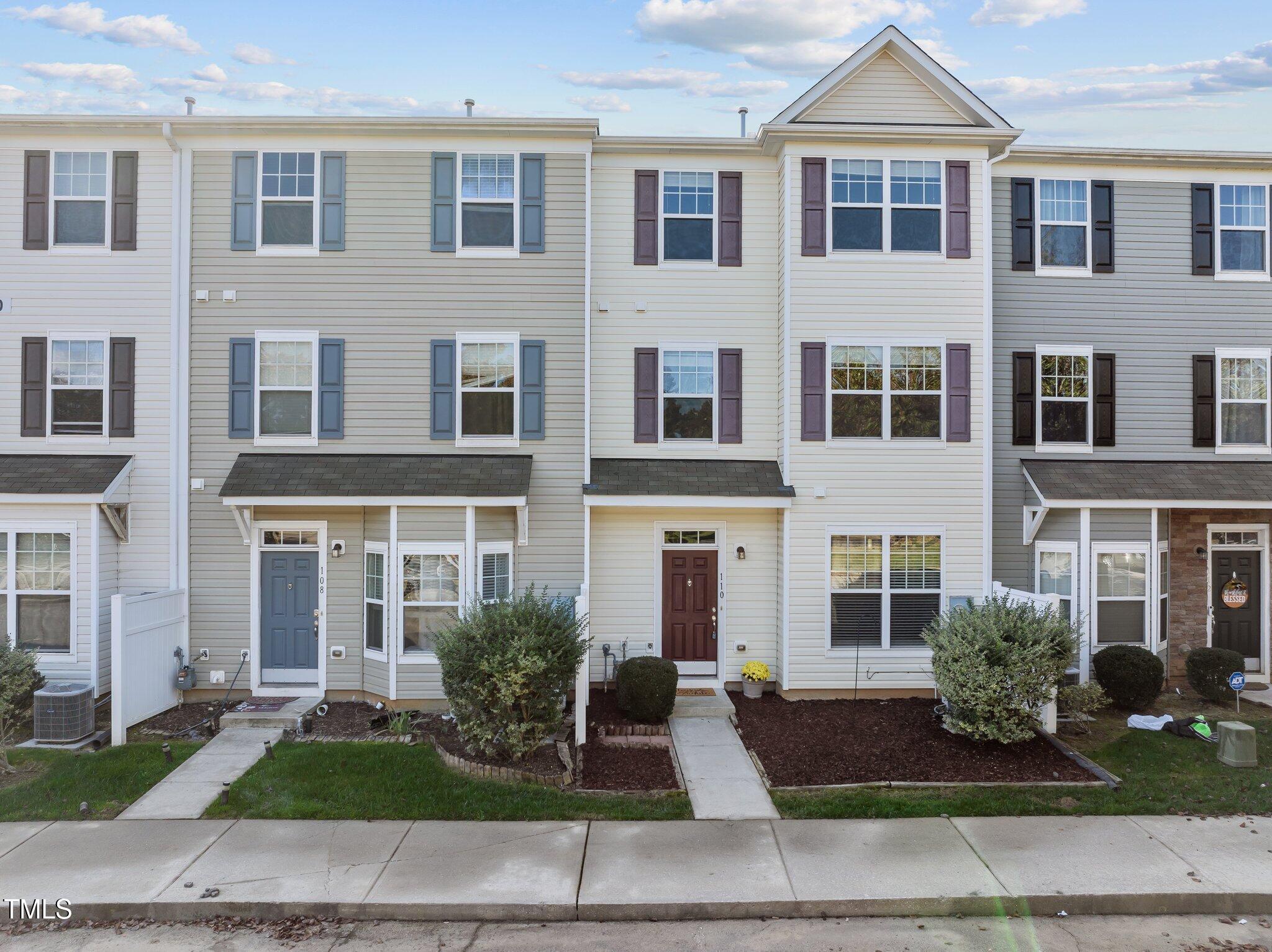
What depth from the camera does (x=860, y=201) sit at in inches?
491

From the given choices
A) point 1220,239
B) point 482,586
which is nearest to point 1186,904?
point 482,586

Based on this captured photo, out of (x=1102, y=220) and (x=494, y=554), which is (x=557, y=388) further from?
(x=1102, y=220)

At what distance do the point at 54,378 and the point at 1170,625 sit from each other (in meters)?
17.6

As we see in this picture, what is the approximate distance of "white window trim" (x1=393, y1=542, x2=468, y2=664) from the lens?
37.8 feet

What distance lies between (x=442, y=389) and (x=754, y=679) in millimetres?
6382

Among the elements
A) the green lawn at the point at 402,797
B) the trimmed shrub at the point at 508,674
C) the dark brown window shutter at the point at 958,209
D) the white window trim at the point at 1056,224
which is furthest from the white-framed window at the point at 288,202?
the white window trim at the point at 1056,224

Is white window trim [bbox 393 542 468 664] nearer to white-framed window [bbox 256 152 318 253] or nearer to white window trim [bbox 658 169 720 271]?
white-framed window [bbox 256 152 318 253]

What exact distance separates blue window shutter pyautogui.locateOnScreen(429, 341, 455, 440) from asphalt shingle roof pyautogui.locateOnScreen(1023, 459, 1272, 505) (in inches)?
355

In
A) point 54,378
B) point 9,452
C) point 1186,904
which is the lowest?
point 1186,904

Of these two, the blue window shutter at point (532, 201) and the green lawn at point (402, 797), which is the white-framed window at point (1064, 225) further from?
the green lawn at point (402, 797)

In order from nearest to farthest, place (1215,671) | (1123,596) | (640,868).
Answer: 1. (640,868)
2. (1215,671)
3. (1123,596)

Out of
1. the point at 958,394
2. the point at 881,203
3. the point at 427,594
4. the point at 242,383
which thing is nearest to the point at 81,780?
the point at 427,594

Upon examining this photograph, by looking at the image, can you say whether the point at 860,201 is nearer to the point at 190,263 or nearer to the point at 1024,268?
the point at 1024,268

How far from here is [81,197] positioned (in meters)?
12.2
